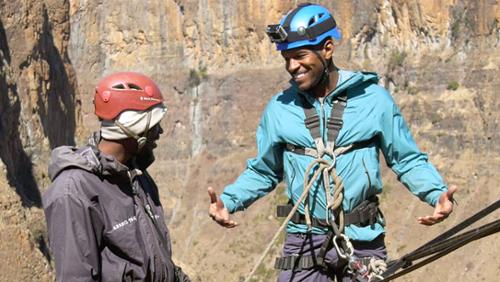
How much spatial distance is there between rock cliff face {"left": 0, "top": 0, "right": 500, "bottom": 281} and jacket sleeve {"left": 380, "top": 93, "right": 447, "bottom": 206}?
25778mm

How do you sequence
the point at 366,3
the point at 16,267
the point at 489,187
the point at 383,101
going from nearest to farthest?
the point at 383,101 → the point at 16,267 → the point at 489,187 → the point at 366,3

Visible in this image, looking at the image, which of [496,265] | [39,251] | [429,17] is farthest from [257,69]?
[39,251]

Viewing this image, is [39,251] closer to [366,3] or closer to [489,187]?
[489,187]

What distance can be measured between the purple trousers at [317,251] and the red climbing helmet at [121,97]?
4.91ft

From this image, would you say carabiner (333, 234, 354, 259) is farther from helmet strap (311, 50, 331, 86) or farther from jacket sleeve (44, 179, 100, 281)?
jacket sleeve (44, 179, 100, 281)

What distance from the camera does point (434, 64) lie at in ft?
207

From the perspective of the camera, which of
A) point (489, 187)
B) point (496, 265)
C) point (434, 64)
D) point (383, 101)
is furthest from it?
point (434, 64)

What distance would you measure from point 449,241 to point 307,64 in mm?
1904

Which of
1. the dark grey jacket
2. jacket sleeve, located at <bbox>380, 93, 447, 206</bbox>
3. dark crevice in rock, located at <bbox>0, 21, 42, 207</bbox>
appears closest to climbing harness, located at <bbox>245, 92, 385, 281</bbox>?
jacket sleeve, located at <bbox>380, 93, 447, 206</bbox>

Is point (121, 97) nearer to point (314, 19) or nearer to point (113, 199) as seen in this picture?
point (113, 199)

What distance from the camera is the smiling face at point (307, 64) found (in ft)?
25.4

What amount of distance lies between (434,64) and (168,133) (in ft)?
66.6

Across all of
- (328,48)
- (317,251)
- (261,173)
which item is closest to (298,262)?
(317,251)

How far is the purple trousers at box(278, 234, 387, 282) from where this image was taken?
25.2 feet
